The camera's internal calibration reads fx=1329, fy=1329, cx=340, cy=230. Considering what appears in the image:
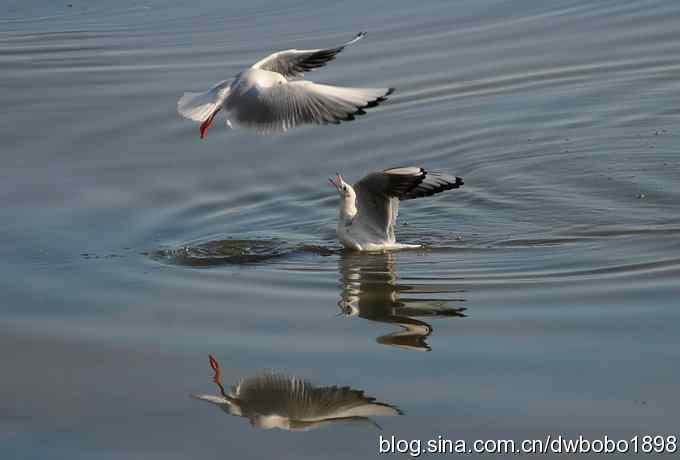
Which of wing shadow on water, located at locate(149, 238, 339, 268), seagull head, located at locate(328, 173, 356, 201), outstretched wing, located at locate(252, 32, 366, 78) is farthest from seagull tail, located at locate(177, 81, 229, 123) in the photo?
seagull head, located at locate(328, 173, 356, 201)

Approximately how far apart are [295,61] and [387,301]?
7.39ft

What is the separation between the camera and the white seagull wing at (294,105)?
8.77 m

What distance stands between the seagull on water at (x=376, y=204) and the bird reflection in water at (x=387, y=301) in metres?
0.18

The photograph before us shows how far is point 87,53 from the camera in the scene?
15.6m

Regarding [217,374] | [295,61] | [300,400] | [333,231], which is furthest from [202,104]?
[300,400]

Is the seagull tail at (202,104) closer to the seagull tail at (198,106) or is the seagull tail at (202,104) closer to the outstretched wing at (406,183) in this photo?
the seagull tail at (198,106)

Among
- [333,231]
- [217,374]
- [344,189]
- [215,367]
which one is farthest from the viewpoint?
[333,231]

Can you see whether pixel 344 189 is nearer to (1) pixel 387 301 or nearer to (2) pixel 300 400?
(1) pixel 387 301

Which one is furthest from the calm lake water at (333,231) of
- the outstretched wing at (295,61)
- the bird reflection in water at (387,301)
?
the outstretched wing at (295,61)

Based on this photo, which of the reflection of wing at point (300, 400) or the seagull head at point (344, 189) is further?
the seagull head at point (344, 189)

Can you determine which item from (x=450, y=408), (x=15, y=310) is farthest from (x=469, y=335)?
(x=15, y=310)

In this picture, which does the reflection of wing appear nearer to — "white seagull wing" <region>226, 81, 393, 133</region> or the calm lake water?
the calm lake water

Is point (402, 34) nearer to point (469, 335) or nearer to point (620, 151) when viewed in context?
point (620, 151)

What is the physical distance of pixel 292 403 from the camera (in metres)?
6.65
